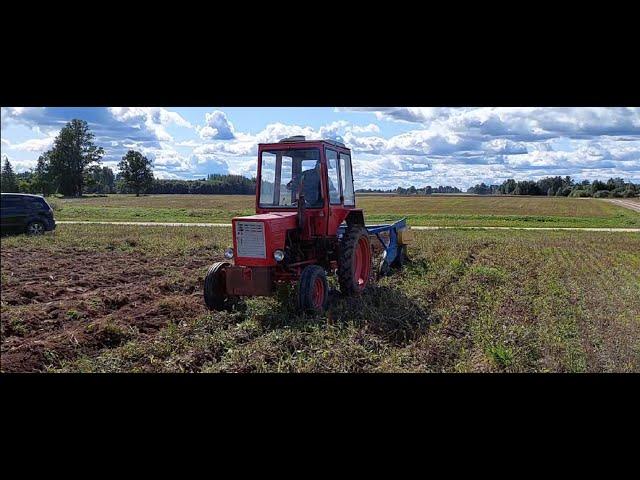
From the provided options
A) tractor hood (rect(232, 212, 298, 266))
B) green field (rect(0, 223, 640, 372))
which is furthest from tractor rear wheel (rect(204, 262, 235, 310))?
tractor hood (rect(232, 212, 298, 266))

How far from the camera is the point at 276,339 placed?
526cm

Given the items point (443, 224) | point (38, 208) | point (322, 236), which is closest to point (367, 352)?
point (322, 236)

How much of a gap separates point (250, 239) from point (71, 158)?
2.77 metres

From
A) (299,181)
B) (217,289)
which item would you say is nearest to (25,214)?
(217,289)

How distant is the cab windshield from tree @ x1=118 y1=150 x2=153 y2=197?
2.81m

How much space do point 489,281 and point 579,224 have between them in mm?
5185

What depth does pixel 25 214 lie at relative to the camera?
3.25m

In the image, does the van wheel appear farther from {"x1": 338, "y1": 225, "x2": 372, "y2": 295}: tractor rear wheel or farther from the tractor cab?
{"x1": 338, "y1": 225, "x2": 372, "y2": 295}: tractor rear wheel

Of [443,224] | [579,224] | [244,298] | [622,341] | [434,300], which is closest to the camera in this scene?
[622,341]

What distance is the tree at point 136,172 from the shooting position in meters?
3.75

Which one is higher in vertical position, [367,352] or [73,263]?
[73,263]

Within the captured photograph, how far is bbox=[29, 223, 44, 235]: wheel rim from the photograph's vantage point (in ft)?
11.0

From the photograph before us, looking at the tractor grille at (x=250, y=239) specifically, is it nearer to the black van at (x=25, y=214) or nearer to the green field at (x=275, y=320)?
the green field at (x=275, y=320)
